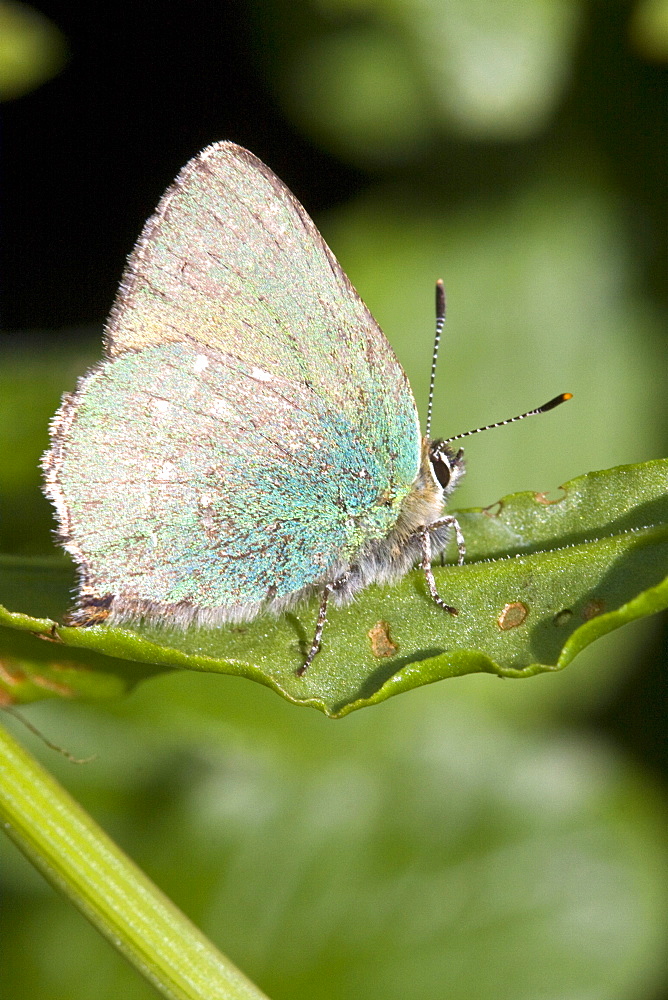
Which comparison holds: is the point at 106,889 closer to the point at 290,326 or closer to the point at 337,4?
the point at 290,326

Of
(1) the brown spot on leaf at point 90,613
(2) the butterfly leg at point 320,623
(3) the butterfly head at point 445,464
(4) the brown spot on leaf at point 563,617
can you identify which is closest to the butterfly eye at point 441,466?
(3) the butterfly head at point 445,464

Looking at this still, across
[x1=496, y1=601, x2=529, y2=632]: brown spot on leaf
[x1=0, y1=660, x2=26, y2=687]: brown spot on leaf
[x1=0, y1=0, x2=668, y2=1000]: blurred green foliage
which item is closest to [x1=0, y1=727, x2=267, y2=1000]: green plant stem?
[x1=0, y1=660, x2=26, y2=687]: brown spot on leaf

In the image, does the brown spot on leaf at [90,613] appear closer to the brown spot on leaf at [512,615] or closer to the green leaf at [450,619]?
the green leaf at [450,619]

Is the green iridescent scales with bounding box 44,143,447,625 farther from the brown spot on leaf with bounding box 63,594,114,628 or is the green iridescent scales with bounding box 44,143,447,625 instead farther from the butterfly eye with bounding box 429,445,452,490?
the butterfly eye with bounding box 429,445,452,490

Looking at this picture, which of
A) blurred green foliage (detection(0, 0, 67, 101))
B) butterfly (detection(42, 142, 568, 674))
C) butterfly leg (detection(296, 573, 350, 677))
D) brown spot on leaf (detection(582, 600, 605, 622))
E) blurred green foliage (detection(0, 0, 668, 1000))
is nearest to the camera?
brown spot on leaf (detection(582, 600, 605, 622))

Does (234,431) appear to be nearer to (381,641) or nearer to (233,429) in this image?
(233,429)

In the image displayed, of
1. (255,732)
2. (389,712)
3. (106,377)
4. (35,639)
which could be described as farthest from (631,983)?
(106,377)
